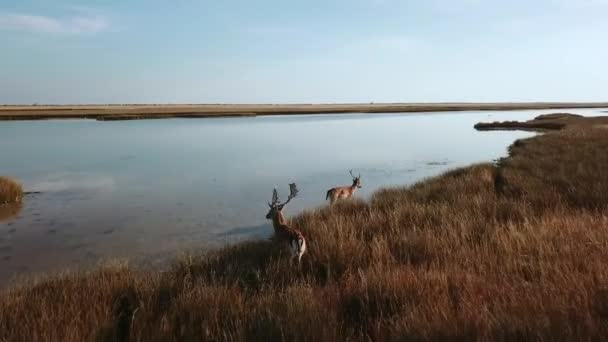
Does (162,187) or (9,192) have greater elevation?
(9,192)

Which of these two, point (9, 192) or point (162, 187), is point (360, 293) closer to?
point (162, 187)

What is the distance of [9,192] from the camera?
14891 millimetres

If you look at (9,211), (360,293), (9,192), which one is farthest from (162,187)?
(360,293)

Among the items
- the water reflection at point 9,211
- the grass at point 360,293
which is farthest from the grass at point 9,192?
the grass at point 360,293

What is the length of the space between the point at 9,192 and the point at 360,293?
14.2 meters

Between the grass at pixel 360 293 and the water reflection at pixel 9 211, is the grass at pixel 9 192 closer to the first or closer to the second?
the water reflection at pixel 9 211

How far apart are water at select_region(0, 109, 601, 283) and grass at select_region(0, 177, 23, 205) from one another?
1.67 feet

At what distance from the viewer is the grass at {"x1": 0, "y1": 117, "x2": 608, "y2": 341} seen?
12.5 ft

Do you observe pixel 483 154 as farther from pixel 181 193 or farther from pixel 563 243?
pixel 563 243

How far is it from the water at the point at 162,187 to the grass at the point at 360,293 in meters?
3.30

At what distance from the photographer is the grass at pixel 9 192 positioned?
48.2 feet

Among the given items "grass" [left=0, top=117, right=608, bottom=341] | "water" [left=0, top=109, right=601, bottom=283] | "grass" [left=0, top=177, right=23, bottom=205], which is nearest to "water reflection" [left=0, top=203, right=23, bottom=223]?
"water" [left=0, top=109, right=601, bottom=283]

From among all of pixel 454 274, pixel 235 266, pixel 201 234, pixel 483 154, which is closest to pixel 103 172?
pixel 201 234

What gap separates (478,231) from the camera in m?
7.86
